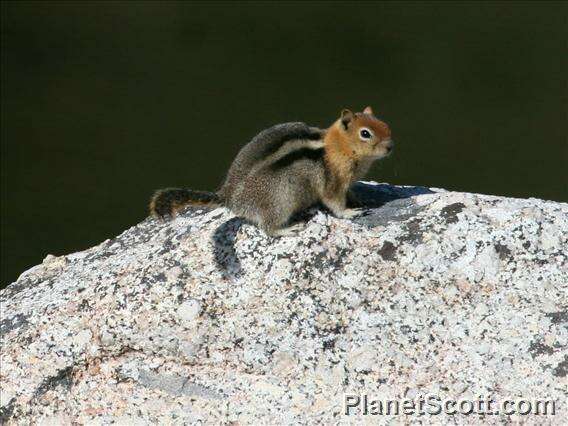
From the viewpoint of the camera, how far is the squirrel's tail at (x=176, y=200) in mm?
3871

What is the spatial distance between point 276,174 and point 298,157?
0.16m

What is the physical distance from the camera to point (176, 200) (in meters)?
3.89

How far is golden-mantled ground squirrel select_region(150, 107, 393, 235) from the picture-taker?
3.77m

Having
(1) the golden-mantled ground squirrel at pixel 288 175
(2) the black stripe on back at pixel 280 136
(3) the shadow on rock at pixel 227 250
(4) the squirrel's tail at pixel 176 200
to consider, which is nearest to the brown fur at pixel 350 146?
(1) the golden-mantled ground squirrel at pixel 288 175

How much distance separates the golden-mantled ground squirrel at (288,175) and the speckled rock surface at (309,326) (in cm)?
22

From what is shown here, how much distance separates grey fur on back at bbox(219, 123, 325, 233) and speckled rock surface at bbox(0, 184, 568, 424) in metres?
0.30

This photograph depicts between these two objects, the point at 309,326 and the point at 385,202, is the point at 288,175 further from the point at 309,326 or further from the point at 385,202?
the point at 309,326

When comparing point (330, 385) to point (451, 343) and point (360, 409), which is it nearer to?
point (360, 409)

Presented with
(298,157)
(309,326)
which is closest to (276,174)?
(298,157)

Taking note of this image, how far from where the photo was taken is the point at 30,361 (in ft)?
11.0

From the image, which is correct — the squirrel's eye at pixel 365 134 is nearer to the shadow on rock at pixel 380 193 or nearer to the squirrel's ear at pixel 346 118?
the squirrel's ear at pixel 346 118

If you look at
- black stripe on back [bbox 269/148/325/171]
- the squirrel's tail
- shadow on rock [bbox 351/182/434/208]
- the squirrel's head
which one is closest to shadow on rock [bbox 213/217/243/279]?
the squirrel's tail

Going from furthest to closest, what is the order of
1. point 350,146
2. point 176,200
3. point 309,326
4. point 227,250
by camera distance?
point 350,146
point 176,200
point 227,250
point 309,326

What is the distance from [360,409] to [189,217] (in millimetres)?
1201
